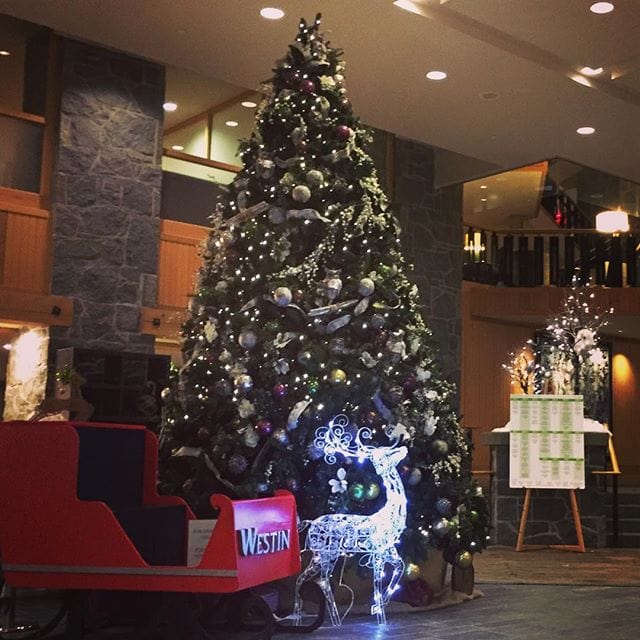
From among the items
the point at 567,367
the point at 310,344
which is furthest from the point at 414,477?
the point at 567,367

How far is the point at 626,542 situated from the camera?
970cm

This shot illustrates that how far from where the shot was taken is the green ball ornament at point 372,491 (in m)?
5.21

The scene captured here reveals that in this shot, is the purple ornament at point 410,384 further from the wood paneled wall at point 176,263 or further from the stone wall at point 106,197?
the wood paneled wall at point 176,263

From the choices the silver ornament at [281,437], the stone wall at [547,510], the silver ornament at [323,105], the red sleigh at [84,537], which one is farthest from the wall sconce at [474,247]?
the red sleigh at [84,537]

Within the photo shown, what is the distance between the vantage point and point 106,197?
8578mm

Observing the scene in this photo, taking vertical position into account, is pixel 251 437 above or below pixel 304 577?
above

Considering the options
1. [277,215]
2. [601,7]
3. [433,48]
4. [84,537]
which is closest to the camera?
[84,537]

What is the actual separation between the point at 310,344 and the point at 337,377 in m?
0.26

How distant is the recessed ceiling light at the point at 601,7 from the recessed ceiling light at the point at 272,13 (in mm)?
2373

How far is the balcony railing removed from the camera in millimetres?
14750

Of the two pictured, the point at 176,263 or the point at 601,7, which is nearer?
the point at 601,7

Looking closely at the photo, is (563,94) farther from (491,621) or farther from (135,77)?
(491,621)

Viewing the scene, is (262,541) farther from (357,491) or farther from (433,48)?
(433,48)

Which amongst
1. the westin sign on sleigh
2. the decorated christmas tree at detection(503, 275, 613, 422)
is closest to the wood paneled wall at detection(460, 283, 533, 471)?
the decorated christmas tree at detection(503, 275, 613, 422)
